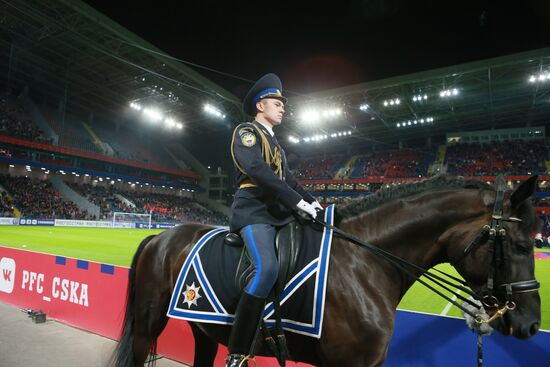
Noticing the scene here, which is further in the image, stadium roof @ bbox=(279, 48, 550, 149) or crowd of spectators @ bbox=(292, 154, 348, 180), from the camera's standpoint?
crowd of spectators @ bbox=(292, 154, 348, 180)

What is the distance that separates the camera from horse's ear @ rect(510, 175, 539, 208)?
175cm

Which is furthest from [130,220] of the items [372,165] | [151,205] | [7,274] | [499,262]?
[499,262]

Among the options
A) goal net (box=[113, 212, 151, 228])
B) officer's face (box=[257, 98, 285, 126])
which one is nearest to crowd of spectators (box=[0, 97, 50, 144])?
goal net (box=[113, 212, 151, 228])

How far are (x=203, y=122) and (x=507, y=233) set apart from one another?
4424 centimetres

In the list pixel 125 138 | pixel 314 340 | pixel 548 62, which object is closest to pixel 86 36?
pixel 125 138

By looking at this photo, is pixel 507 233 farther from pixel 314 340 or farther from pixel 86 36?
pixel 86 36

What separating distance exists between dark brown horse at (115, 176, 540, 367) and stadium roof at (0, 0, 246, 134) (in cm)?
2326

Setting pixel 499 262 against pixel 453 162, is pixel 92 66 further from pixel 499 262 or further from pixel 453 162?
pixel 453 162

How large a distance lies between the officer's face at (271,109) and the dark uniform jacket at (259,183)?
0.34ft

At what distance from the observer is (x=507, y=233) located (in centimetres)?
183

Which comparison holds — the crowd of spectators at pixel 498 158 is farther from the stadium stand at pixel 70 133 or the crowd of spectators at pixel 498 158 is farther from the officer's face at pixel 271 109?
the stadium stand at pixel 70 133

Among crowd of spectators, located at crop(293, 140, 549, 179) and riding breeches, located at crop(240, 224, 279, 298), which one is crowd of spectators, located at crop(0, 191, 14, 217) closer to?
crowd of spectators, located at crop(293, 140, 549, 179)

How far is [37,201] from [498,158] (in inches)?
1830

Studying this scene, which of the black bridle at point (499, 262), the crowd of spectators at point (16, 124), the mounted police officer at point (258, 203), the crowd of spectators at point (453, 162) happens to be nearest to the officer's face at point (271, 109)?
the mounted police officer at point (258, 203)
